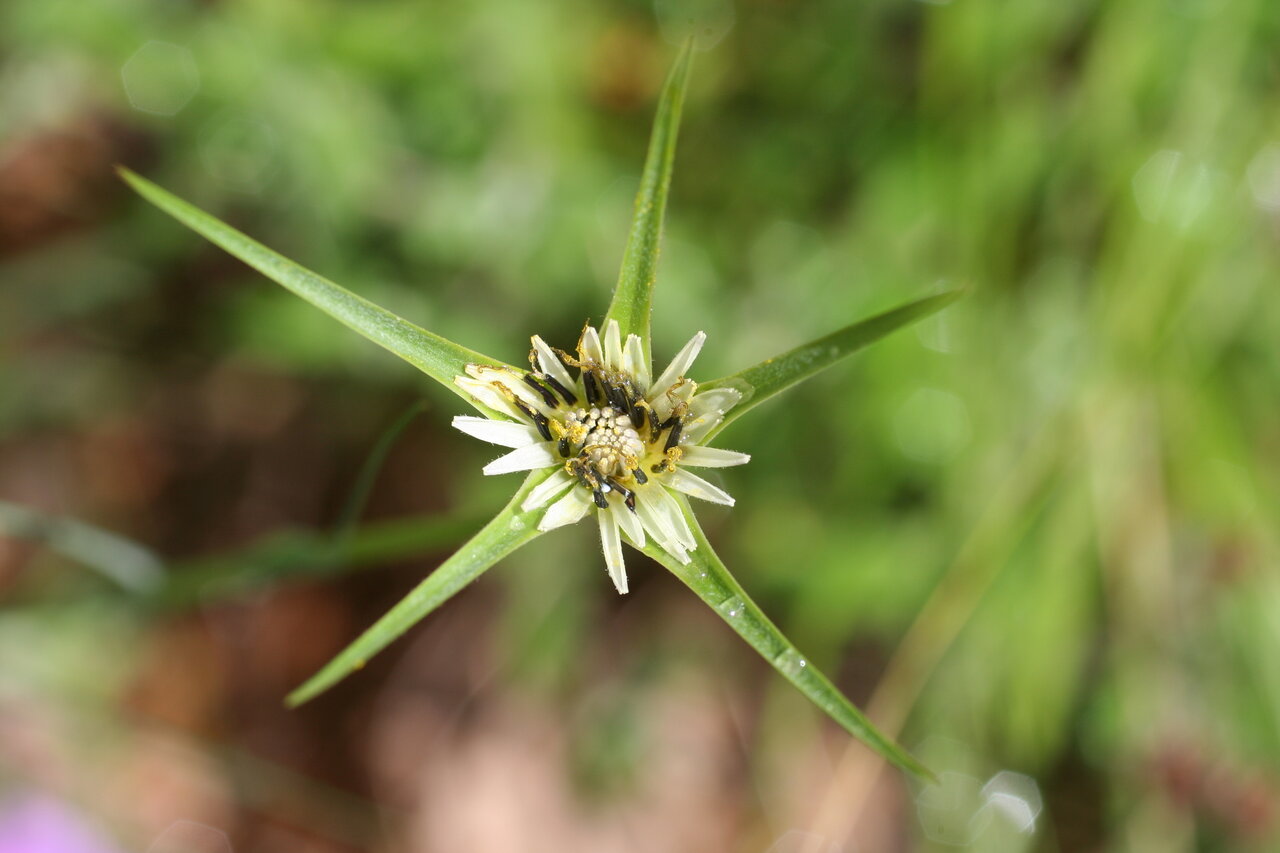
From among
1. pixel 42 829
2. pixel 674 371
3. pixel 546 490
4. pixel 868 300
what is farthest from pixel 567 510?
pixel 42 829

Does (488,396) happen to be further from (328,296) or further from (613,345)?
(328,296)

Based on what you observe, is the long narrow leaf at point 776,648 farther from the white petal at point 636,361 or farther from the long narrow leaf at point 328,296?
the long narrow leaf at point 328,296

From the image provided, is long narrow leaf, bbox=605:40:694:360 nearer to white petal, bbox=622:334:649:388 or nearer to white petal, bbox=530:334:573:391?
white petal, bbox=622:334:649:388

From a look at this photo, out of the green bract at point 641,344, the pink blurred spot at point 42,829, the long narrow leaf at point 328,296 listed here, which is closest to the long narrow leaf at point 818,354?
the green bract at point 641,344

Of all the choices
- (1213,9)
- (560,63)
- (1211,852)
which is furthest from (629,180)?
(1211,852)

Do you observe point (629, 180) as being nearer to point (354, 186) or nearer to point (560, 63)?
point (560, 63)
